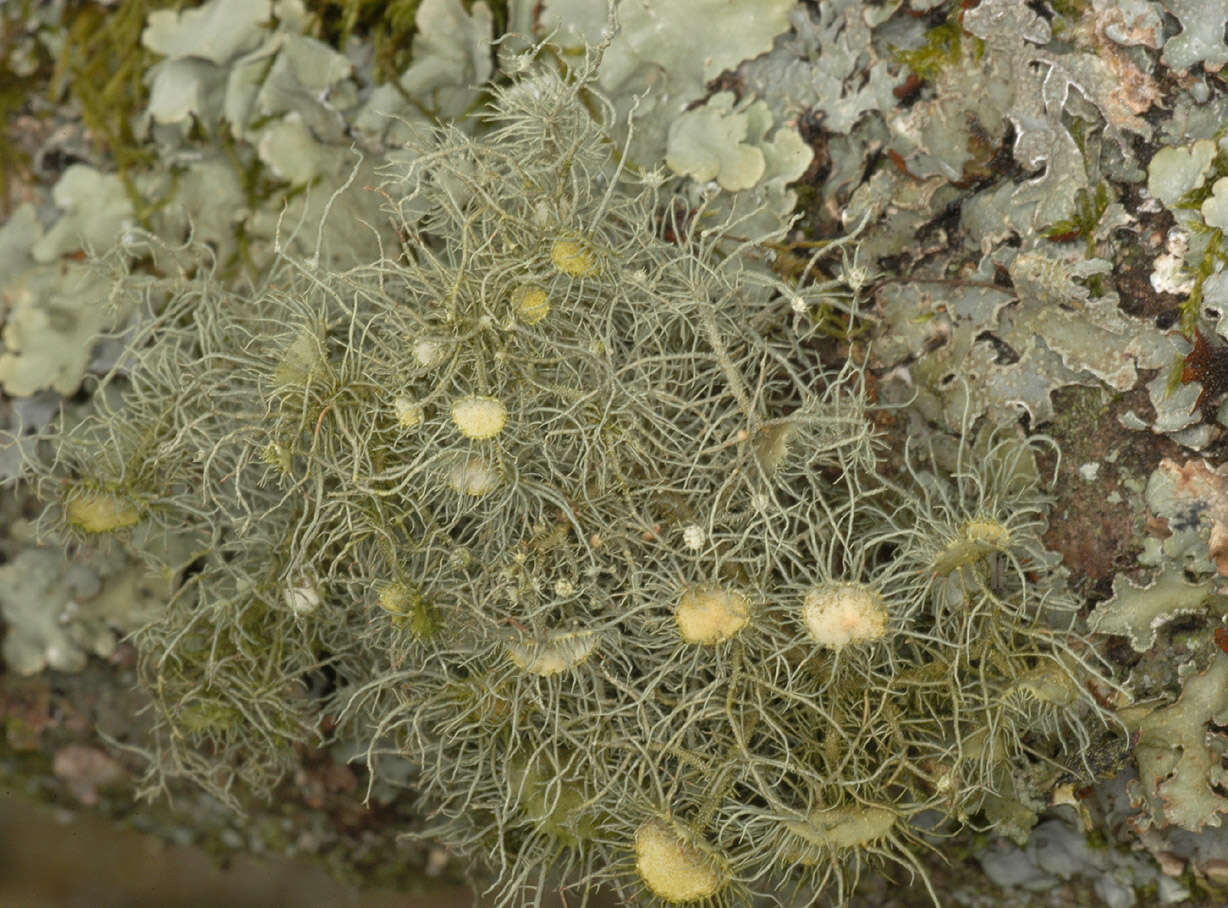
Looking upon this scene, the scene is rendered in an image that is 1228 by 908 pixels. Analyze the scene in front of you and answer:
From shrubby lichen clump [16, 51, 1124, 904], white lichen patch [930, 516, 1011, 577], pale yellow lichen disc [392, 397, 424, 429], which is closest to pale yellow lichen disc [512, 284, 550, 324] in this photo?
shrubby lichen clump [16, 51, 1124, 904]

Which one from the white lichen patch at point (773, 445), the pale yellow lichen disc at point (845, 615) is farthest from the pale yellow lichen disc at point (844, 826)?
the white lichen patch at point (773, 445)

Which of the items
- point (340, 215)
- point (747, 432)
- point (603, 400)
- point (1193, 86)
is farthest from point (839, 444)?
point (340, 215)

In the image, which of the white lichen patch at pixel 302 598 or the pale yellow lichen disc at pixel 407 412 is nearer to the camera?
the pale yellow lichen disc at pixel 407 412

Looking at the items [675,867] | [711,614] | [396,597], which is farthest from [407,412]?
[675,867]

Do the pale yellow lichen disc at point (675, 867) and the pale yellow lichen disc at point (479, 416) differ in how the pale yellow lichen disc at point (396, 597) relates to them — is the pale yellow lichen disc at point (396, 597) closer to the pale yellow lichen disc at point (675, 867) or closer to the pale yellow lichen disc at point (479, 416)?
the pale yellow lichen disc at point (479, 416)

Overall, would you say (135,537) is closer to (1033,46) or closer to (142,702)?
(142,702)

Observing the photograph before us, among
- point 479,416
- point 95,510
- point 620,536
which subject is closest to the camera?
point 479,416

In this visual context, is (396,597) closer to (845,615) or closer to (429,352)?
(429,352)
